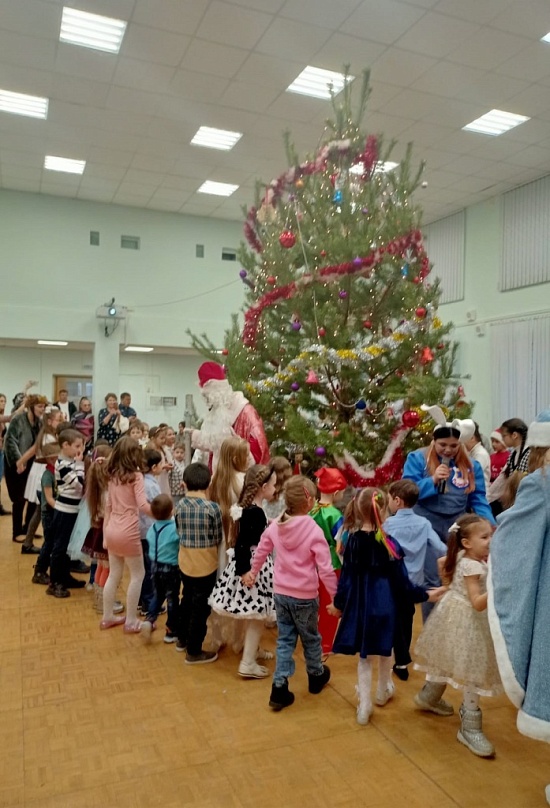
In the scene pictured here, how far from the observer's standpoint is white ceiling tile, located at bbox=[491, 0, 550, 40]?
19.4ft

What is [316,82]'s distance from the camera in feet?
24.4

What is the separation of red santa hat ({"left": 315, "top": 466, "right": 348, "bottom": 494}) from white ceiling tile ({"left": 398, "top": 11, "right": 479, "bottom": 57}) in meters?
4.90

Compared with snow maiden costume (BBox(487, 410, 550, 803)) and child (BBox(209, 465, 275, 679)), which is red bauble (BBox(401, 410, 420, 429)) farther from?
snow maiden costume (BBox(487, 410, 550, 803))

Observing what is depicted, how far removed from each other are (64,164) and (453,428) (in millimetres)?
8882

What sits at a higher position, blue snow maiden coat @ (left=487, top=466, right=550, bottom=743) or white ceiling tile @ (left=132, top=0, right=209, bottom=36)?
white ceiling tile @ (left=132, top=0, right=209, bottom=36)

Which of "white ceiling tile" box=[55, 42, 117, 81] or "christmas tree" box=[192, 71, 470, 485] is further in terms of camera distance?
"white ceiling tile" box=[55, 42, 117, 81]

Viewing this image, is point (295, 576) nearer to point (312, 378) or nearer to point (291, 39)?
point (312, 378)

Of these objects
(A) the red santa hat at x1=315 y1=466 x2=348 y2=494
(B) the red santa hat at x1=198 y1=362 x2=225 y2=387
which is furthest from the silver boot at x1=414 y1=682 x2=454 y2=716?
(B) the red santa hat at x1=198 y1=362 x2=225 y2=387

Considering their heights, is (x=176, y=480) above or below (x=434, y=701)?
above

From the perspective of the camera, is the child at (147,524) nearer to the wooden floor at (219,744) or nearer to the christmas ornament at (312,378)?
the wooden floor at (219,744)

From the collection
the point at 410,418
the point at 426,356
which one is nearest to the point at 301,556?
the point at 410,418

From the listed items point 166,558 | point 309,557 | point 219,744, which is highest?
point 309,557

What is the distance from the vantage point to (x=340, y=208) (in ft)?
17.1

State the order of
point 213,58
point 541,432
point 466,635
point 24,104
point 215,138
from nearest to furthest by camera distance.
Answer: point 541,432, point 466,635, point 213,58, point 24,104, point 215,138
